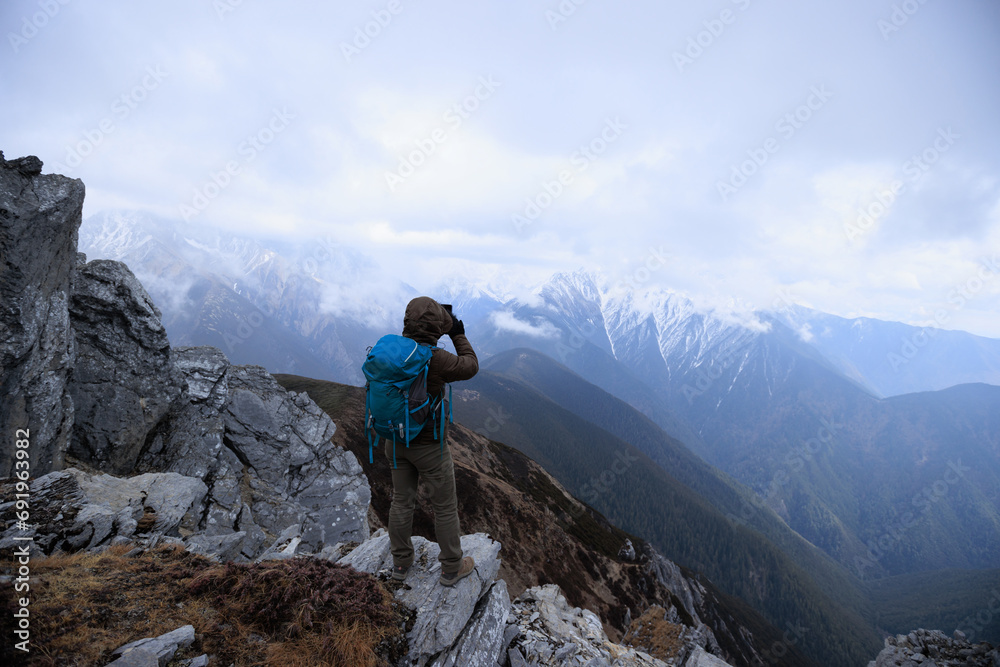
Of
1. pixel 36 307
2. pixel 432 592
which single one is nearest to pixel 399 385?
pixel 432 592

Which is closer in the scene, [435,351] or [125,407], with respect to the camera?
[435,351]

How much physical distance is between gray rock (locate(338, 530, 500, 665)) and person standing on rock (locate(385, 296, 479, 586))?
1.16ft

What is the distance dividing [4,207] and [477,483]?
78.1m

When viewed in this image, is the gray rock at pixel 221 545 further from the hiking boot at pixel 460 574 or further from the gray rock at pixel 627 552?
the gray rock at pixel 627 552

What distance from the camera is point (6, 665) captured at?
15.3ft

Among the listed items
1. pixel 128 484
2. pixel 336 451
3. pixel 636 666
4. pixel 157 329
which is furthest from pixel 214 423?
pixel 636 666

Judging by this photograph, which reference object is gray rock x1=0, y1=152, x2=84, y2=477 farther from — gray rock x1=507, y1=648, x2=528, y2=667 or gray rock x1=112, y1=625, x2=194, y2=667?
gray rock x1=507, y1=648, x2=528, y2=667

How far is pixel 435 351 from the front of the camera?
736 centimetres

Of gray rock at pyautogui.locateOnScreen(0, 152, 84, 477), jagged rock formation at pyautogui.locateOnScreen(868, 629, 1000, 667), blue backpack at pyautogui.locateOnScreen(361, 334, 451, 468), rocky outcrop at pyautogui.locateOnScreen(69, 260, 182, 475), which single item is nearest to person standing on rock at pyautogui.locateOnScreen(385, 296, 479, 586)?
blue backpack at pyautogui.locateOnScreen(361, 334, 451, 468)

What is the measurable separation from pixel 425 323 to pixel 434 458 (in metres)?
2.72

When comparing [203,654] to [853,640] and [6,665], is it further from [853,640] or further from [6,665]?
[853,640]

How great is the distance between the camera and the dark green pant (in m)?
7.68

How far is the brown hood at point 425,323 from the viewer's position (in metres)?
7.23

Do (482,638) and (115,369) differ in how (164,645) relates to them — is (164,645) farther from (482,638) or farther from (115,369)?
(115,369)
